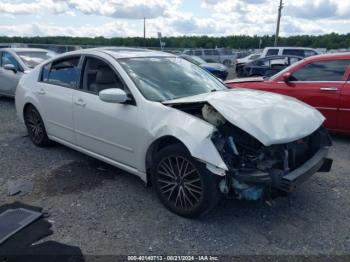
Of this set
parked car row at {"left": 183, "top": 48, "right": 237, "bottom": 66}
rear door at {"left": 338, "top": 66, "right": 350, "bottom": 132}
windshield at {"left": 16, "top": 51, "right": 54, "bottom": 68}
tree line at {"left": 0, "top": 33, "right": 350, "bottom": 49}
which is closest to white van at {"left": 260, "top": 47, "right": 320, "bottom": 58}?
parked car row at {"left": 183, "top": 48, "right": 237, "bottom": 66}

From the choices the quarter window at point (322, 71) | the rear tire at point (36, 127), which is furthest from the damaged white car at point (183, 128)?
the quarter window at point (322, 71)

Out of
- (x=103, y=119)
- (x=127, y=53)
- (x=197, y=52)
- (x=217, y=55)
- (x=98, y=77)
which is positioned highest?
(x=127, y=53)

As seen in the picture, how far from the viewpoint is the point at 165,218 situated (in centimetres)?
359

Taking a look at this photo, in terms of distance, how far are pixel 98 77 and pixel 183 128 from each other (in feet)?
5.45

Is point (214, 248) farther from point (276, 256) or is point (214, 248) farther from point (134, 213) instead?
point (134, 213)

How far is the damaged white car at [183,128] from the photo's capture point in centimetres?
323

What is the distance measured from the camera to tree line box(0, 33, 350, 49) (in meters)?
53.5

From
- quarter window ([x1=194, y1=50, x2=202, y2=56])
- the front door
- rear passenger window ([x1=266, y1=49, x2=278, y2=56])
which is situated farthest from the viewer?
quarter window ([x1=194, y1=50, x2=202, y2=56])

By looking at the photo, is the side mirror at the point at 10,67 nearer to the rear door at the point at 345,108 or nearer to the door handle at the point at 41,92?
the door handle at the point at 41,92

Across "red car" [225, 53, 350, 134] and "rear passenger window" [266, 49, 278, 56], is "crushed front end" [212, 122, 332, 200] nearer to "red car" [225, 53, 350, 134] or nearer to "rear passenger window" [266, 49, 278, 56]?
"red car" [225, 53, 350, 134]

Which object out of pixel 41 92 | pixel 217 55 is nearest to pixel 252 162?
pixel 41 92

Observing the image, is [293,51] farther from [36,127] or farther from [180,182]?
[180,182]

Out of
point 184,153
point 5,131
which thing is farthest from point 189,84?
point 5,131

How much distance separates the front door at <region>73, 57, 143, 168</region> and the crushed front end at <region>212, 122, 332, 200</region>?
3.33 feet
